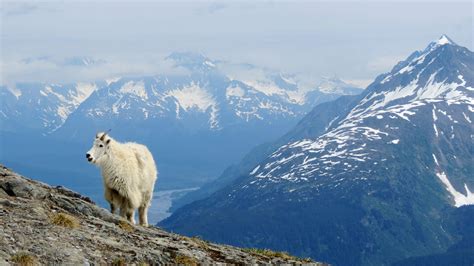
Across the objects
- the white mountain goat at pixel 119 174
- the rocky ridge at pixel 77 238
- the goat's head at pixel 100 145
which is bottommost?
the rocky ridge at pixel 77 238

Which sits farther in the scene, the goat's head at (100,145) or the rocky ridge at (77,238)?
the goat's head at (100,145)

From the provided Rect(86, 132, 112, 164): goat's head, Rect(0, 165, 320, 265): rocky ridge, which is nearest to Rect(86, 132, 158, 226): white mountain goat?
Rect(86, 132, 112, 164): goat's head

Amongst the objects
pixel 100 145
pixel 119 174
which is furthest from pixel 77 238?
pixel 100 145

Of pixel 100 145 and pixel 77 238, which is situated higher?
pixel 100 145

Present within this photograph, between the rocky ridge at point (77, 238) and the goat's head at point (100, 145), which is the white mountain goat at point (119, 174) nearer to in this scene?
the goat's head at point (100, 145)

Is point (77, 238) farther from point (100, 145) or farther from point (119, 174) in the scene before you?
point (100, 145)

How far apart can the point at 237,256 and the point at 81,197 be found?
8.25 meters

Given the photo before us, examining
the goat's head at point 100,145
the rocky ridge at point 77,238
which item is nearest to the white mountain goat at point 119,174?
the goat's head at point 100,145

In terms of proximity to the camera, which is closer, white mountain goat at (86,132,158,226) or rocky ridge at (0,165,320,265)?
rocky ridge at (0,165,320,265)

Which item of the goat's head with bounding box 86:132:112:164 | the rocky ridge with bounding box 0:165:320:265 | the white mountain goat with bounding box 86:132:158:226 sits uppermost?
the goat's head with bounding box 86:132:112:164

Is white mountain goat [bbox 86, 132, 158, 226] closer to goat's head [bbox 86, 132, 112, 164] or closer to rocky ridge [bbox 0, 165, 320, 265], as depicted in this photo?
goat's head [bbox 86, 132, 112, 164]

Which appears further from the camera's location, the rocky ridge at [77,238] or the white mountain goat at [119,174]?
the white mountain goat at [119,174]

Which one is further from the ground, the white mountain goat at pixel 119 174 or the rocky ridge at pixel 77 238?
the white mountain goat at pixel 119 174

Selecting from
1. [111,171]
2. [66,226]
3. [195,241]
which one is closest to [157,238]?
[195,241]
